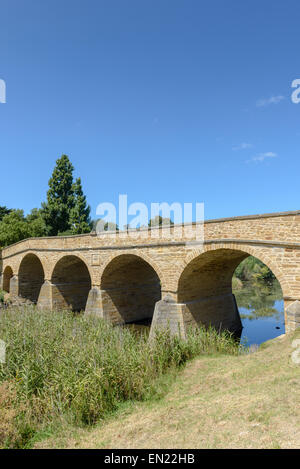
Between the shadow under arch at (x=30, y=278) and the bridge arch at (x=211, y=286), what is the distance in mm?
16411

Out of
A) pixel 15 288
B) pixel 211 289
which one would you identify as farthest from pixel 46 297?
pixel 211 289

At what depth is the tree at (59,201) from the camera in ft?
107

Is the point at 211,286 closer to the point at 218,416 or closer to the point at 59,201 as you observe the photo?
the point at 218,416

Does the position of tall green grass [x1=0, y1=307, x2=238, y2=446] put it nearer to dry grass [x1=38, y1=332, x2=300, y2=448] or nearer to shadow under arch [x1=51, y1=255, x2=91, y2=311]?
dry grass [x1=38, y1=332, x2=300, y2=448]

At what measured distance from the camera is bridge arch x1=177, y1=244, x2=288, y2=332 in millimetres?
12165

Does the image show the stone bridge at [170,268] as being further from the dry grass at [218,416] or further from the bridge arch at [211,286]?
the dry grass at [218,416]

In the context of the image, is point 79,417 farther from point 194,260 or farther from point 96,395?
point 194,260

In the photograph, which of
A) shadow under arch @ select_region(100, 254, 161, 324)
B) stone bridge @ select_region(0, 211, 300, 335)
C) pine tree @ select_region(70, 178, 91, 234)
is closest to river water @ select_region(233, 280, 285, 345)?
stone bridge @ select_region(0, 211, 300, 335)

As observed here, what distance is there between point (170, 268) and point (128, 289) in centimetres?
629

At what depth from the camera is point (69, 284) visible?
22.0 m

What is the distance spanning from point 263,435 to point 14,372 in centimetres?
574

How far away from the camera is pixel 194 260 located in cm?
1216

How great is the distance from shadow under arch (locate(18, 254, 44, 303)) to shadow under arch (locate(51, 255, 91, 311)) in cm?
508
